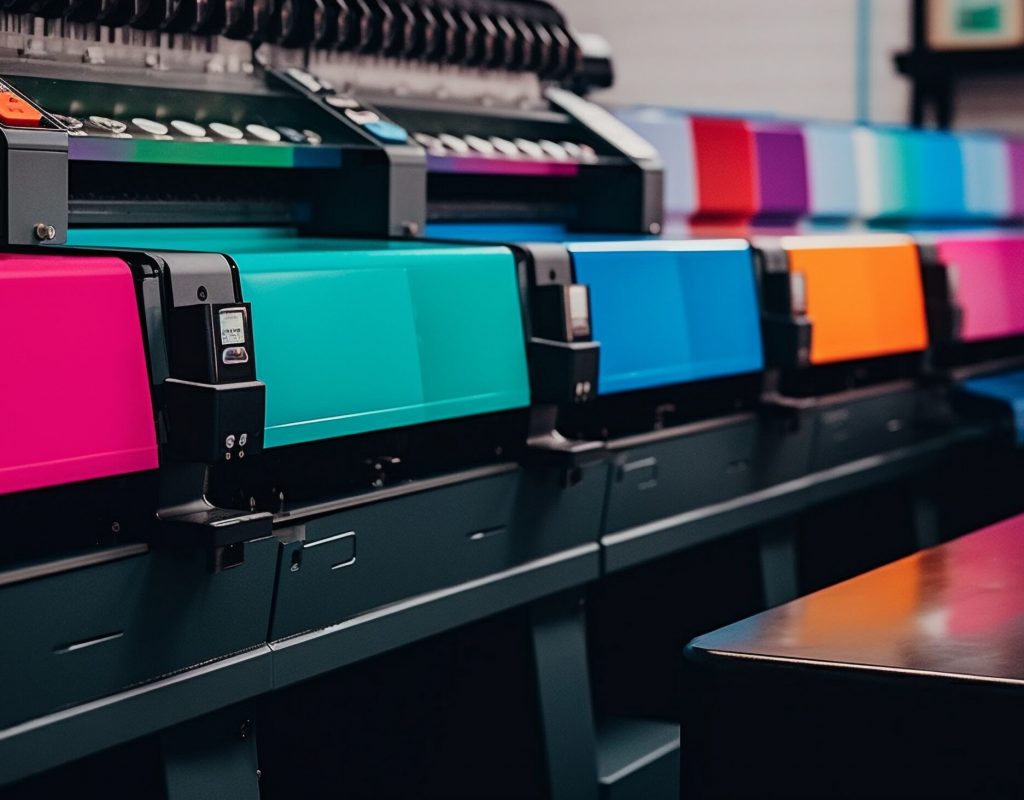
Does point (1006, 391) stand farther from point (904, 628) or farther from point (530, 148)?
point (904, 628)

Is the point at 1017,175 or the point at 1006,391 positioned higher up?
the point at 1017,175

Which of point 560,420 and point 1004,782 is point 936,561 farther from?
point 560,420

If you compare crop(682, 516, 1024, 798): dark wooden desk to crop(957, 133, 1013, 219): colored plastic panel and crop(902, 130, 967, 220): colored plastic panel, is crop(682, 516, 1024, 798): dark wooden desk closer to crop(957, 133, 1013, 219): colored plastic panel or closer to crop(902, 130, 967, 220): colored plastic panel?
crop(902, 130, 967, 220): colored plastic panel

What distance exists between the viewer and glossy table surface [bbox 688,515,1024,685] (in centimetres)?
123

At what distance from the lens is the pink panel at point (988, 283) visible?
316 centimetres

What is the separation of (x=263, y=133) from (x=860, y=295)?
122 cm

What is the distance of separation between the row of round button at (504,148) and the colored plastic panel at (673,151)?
0.22m

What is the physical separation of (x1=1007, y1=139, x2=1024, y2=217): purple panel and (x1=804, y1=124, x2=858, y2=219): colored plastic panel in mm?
797

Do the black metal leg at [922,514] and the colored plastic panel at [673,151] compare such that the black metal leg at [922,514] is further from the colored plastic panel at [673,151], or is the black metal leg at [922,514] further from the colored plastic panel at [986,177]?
the colored plastic panel at [986,177]

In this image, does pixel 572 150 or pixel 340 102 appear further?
pixel 572 150

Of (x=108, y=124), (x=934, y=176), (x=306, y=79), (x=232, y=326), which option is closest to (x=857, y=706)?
(x=232, y=326)

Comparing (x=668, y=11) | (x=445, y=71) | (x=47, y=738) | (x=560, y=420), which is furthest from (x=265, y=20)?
(x=668, y=11)

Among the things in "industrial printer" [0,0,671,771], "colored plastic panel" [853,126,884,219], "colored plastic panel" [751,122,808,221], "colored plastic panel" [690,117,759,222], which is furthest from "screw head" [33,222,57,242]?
"colored plastic panel" [853,126,884,219]

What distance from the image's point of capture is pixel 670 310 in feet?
7.59
